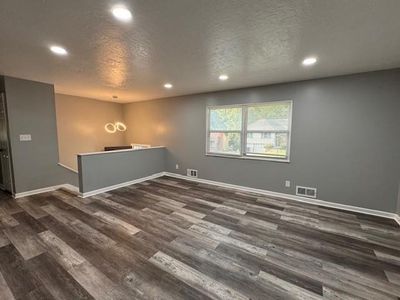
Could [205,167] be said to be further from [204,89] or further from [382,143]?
[382,143]

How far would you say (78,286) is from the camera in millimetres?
1636

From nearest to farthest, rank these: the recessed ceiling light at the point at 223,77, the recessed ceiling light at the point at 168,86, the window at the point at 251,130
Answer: the recessed ceiling light at the point at 223,77, the window at the point at 251,130, the recessed ceiling light at the point at 168,86

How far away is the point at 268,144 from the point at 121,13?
3.48 metres

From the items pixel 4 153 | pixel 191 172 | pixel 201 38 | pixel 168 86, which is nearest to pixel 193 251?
pixel 201 38

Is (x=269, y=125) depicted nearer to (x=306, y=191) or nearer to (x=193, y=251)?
(x=306, y=191)

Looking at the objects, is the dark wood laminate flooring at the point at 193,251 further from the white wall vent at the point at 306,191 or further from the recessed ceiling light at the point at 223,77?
the recessed ceiling light at the point at 223,77

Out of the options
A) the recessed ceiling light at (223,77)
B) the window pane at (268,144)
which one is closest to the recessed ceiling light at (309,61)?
the recessed ceiling light at (223,77)

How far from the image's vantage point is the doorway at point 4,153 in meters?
3.59

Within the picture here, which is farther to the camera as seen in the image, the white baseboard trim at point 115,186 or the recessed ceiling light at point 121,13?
the white baseboard trim at point 115,186

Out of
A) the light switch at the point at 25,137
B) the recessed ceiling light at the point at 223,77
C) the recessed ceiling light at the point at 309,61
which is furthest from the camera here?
the light switch at the point at 25,137

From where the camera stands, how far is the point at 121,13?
61.3 inches

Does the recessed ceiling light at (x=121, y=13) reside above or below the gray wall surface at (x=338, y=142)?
above

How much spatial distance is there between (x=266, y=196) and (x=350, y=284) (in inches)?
88.3

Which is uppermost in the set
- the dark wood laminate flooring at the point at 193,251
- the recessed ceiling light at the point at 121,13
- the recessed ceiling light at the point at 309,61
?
the recessed ceiling light at the point at 309,61
